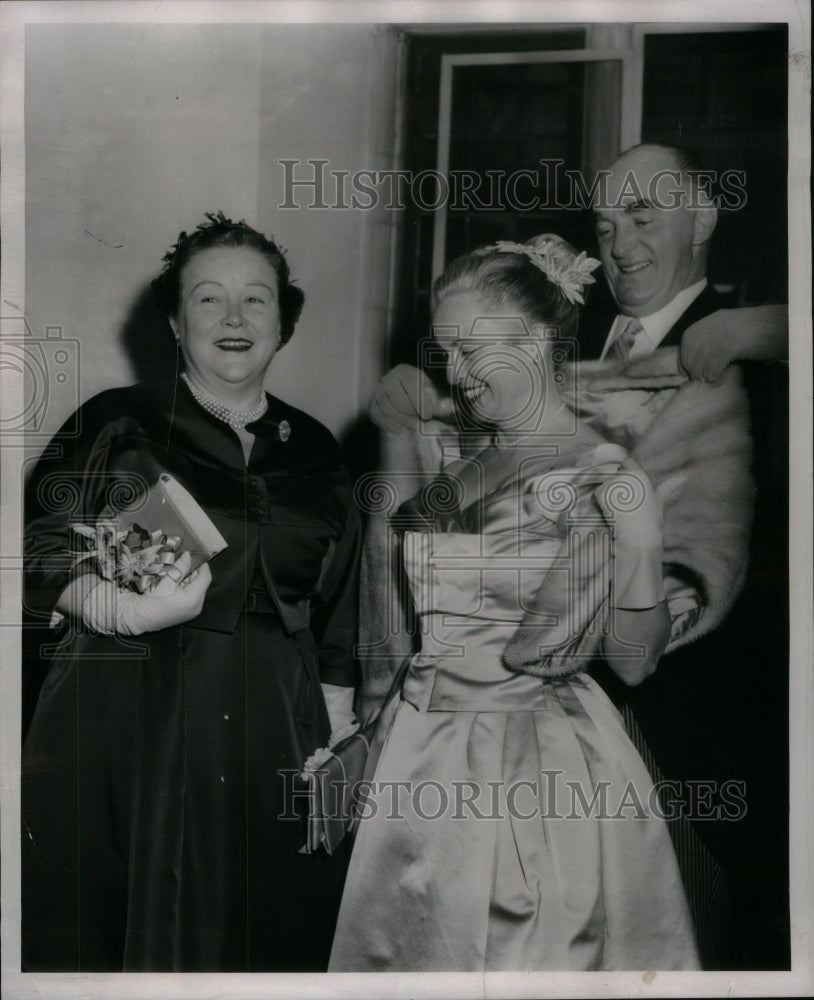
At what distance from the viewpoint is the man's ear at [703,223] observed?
228cm

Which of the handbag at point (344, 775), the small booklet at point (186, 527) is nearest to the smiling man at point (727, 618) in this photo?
the handbag at point (344, 775)

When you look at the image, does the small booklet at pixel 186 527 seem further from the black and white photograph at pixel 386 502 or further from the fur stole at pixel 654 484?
the fur stole at pixel 654 484

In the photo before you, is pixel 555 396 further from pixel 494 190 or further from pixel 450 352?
pixel 494 190

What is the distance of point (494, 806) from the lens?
7.34 feet

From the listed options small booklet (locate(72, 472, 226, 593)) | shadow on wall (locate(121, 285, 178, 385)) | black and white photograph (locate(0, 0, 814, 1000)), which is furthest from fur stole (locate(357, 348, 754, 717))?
shadow on wall (locate(121, 285, 178, 385))

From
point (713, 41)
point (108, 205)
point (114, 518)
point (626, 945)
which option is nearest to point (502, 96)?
point (713, 41)

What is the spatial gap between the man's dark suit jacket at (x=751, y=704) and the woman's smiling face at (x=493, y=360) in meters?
0.14

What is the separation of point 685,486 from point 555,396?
0.37 meters

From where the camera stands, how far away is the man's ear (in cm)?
228

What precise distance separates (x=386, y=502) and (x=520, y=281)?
0.61m

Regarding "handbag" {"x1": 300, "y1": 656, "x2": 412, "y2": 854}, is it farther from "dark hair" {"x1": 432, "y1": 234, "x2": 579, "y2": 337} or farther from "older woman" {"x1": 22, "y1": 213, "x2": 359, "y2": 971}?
"dark hair" {"x1": 432, "y1": 234, "x2": 579, "y2": 337}

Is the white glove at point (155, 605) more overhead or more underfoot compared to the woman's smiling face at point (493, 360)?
more underfoot

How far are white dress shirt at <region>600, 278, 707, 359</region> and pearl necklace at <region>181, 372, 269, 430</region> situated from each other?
82 centimetres

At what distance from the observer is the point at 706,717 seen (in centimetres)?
226
